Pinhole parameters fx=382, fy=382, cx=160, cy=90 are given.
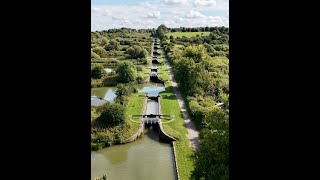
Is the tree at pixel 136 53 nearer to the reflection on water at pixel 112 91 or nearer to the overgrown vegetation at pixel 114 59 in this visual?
the overgrown vegetation at pixel 114 59

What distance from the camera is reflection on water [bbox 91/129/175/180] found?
51.5ft

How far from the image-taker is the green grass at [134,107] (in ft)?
70.6

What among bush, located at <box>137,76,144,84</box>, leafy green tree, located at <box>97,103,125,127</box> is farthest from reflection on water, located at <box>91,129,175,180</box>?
bush, located at <box>137,76,144,84</box>

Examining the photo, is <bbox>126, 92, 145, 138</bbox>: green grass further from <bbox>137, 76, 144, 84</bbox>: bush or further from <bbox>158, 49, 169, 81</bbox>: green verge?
<bbox>158, 49, 169, 81</bbox>: green verge

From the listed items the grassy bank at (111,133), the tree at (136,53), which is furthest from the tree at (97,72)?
the grassy bank at (111,133)

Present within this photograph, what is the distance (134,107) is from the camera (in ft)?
88.4

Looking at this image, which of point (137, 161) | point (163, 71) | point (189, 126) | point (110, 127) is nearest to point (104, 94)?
point (163, 71)

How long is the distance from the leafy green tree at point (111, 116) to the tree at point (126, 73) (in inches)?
561

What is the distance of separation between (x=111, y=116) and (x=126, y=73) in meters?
15.2
